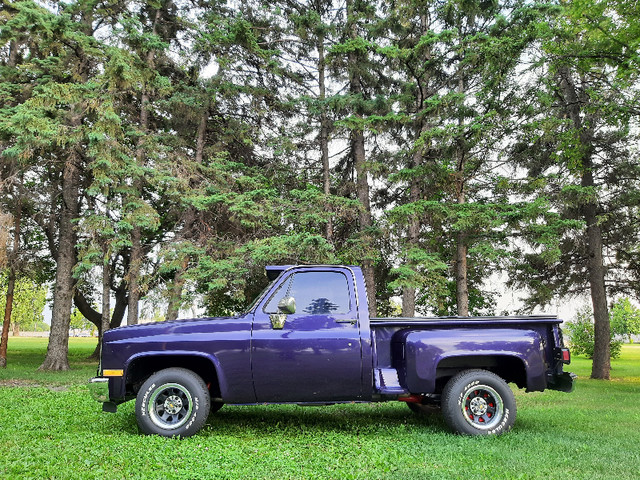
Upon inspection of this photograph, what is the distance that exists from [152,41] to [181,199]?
555cm

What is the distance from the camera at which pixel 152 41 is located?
16828 mm

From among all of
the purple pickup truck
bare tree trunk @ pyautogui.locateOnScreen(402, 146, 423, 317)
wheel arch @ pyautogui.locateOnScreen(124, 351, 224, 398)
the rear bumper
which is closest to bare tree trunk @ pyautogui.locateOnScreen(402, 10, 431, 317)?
bare tree trunk @ pyautogui.locateOnScreen(402, 146, 423, 317)

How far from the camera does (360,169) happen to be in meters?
18.0

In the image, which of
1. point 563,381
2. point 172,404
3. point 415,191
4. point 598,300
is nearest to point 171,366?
point 172,404

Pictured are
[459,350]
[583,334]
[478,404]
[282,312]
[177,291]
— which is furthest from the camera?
[583,334]

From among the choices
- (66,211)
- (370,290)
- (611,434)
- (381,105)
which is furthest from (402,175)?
(66,211)

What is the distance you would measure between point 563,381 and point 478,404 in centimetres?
115

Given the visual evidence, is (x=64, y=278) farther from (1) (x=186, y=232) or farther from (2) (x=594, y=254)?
(2) (x=594, y=254)

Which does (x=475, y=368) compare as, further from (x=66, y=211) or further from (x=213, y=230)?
(x=66, y=211)

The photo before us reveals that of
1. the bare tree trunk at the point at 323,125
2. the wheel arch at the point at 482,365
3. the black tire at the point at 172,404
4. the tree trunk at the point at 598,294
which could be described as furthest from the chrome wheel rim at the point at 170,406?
the tree trunk at the point at 598,294

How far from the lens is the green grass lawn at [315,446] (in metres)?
4.81

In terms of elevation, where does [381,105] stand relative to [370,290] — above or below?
above

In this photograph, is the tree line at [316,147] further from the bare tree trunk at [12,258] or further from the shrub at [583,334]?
the shrub at [583,334]

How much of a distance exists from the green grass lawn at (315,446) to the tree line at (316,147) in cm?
742
